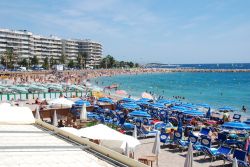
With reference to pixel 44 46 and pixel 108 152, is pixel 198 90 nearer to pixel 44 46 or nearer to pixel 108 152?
pixel 108 152

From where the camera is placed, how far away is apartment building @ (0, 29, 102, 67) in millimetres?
118175

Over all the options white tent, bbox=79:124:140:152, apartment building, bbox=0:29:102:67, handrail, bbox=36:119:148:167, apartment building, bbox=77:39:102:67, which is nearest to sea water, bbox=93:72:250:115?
white tent, bbox=79:124:140:152

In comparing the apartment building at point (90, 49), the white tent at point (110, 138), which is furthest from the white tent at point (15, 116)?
the apartment building at point (90, 49)

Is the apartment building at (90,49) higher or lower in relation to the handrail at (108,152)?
higher

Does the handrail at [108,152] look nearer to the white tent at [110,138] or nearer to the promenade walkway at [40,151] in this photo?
Answer: the promenade walkway at [40,151]

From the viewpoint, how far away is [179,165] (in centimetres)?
1275

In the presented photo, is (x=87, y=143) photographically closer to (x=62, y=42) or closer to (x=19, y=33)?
(x=19, y=33)

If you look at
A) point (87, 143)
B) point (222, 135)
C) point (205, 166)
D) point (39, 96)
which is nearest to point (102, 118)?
point (222, 135)

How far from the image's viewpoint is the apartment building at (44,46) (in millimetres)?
118175

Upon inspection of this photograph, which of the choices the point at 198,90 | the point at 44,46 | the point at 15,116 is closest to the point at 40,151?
the point at 15,116

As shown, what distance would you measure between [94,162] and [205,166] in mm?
8202

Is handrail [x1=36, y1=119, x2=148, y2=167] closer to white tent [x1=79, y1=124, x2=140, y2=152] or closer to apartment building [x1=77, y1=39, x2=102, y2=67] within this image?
white tent [x1=79, y1=124, x2=140, y2=152]

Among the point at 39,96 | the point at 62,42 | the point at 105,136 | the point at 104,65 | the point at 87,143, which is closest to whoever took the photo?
the point at 87,143

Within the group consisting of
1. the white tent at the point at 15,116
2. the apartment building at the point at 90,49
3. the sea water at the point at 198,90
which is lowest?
the sea water at the point at 198,90
